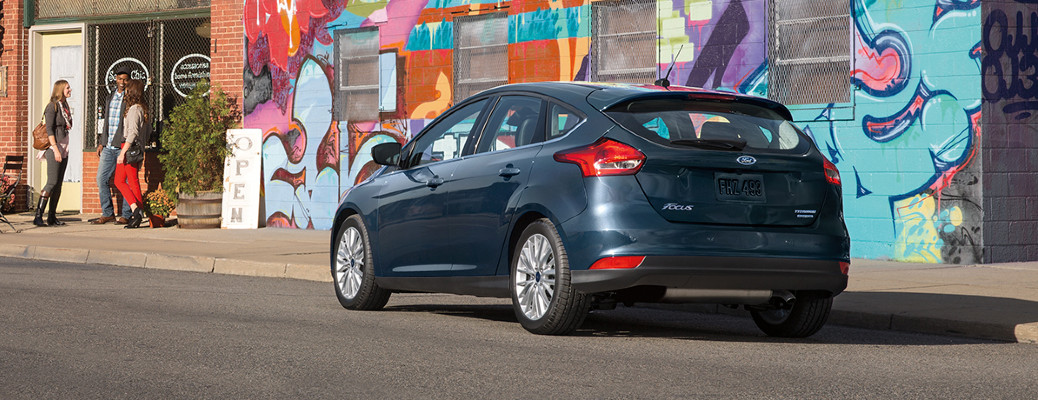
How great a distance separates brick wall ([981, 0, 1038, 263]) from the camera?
41.6 feet

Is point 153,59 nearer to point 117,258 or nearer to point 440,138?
point 117,258

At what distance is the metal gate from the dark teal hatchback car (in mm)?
13500

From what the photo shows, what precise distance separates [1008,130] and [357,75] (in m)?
9.27

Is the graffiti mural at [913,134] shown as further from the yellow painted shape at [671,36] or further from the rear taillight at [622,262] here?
the rear taillight at [622,262]

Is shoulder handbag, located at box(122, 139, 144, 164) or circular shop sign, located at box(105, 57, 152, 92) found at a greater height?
circular shop sign, located at box(105, 57, 152, 92)

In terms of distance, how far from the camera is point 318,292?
10891 mm

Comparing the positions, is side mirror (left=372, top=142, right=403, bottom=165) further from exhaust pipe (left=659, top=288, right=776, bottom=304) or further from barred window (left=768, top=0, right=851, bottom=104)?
barred window (left=768, top=0, right=851, bottom=104)

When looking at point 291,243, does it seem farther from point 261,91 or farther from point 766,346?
point 766,346

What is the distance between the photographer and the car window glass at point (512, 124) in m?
8.09

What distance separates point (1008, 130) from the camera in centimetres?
1286

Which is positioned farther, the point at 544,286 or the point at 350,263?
the point at 350,263

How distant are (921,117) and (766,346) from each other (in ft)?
20.6

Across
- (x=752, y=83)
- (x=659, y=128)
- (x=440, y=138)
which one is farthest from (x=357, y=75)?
(x=659, y=128)

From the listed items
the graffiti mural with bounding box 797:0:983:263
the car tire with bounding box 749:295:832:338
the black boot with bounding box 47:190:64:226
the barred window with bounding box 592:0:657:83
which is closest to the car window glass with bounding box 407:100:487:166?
the car tire with bounding box 749:295:832:338
